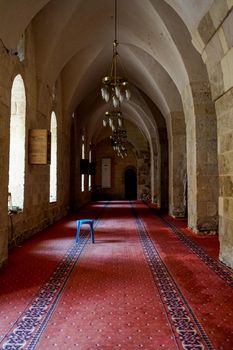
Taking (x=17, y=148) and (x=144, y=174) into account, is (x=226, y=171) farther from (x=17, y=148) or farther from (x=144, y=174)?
(x=144, y=174)

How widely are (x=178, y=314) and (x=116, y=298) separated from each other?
0.67 metres

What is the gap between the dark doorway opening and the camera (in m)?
24.7

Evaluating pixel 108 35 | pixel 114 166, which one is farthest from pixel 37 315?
pixel 114 166

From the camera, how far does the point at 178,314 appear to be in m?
2.67

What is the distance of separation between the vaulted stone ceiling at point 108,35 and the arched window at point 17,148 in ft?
3.99

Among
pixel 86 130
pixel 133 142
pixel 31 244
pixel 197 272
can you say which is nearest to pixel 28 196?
pixel 31 244

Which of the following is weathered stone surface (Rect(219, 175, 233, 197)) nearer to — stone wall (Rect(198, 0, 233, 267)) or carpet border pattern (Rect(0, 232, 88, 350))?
stone wall (Rect(198, 0, 233, 267))

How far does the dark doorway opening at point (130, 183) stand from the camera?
81.1 feet

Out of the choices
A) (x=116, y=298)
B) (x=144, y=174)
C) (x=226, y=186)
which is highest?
(x=144, y=174)

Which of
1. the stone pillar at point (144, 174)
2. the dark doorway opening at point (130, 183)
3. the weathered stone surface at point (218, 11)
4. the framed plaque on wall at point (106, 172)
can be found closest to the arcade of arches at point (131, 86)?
the weathered stone surface at point (218, 11)

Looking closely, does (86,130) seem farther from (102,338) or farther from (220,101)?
(102,338)

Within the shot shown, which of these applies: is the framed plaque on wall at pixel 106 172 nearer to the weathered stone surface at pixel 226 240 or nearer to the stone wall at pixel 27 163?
the stone wall at pixel 27 163

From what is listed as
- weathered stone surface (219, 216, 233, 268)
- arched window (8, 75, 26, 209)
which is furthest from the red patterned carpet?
arched window (8, 75, 26, 209)

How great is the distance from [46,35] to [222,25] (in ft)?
14.3
